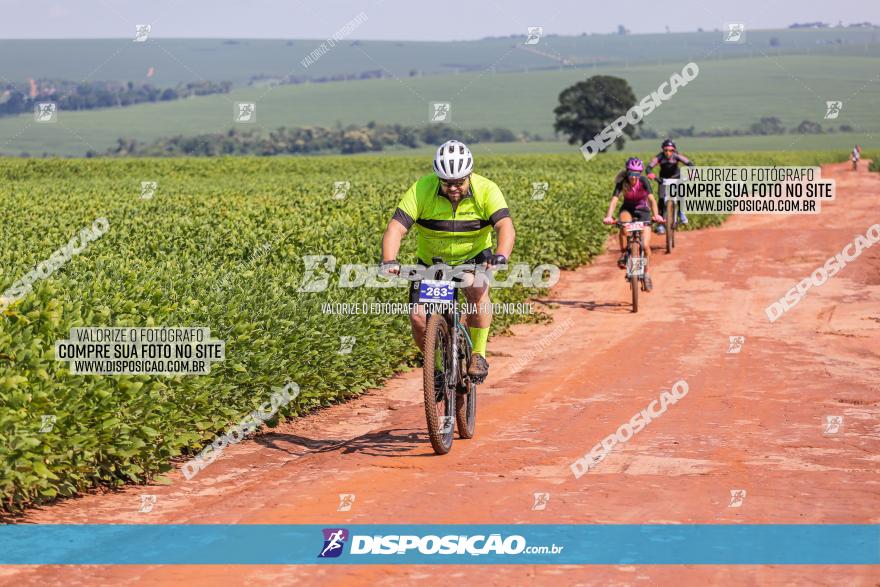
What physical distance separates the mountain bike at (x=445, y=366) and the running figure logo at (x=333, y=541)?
193cm

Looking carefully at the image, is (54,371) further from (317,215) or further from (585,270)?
(585,270)

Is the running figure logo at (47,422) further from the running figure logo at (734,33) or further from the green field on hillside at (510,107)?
the green field on hillside at (510,107)

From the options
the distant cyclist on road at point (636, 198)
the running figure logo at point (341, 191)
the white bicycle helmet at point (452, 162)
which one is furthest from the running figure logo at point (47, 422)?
the running figure logo at point (341, 191)

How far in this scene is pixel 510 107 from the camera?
169250 mm

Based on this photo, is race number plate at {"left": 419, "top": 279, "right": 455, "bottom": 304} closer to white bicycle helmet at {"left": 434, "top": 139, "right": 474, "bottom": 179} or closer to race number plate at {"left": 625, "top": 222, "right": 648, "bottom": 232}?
white bicycle helmet at {"left": 434, "top": 139, "right": 474, "bottom": 179}

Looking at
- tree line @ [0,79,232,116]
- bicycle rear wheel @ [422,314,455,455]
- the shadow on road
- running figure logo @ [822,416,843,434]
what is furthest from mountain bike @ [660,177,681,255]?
tree line @ [0,79,232,116]

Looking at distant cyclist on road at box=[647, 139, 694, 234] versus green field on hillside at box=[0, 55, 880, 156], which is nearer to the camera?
distant cyclist on road at box=[647, 139, 694, 234]

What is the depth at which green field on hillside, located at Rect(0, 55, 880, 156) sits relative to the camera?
13812 cm

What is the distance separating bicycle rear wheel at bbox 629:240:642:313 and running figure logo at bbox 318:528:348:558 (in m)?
11.7

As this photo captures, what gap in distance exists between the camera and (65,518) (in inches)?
283

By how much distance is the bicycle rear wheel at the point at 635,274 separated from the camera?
17797 mm

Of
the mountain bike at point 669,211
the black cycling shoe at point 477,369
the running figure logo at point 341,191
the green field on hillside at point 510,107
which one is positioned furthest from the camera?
the green field on hillside at point 510,107

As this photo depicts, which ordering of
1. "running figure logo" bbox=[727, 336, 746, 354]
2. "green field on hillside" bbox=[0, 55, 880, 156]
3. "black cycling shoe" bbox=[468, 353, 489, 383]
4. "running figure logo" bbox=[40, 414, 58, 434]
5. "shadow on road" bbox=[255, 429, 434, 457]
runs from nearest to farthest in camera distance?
1. "running figure logo" bbox=[40, 414, 58, 434]
2. "shadow on road" bbox=[255, 429, 434, 457]
3. "black cycling shoe" bbox=[468, 353, 489, 383]
4. "running figure logo" bbox=[727, 336, 746, 354]
5. "green field on hillside" bbox=[0, 55, 880, 156]

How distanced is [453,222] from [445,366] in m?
1.17
